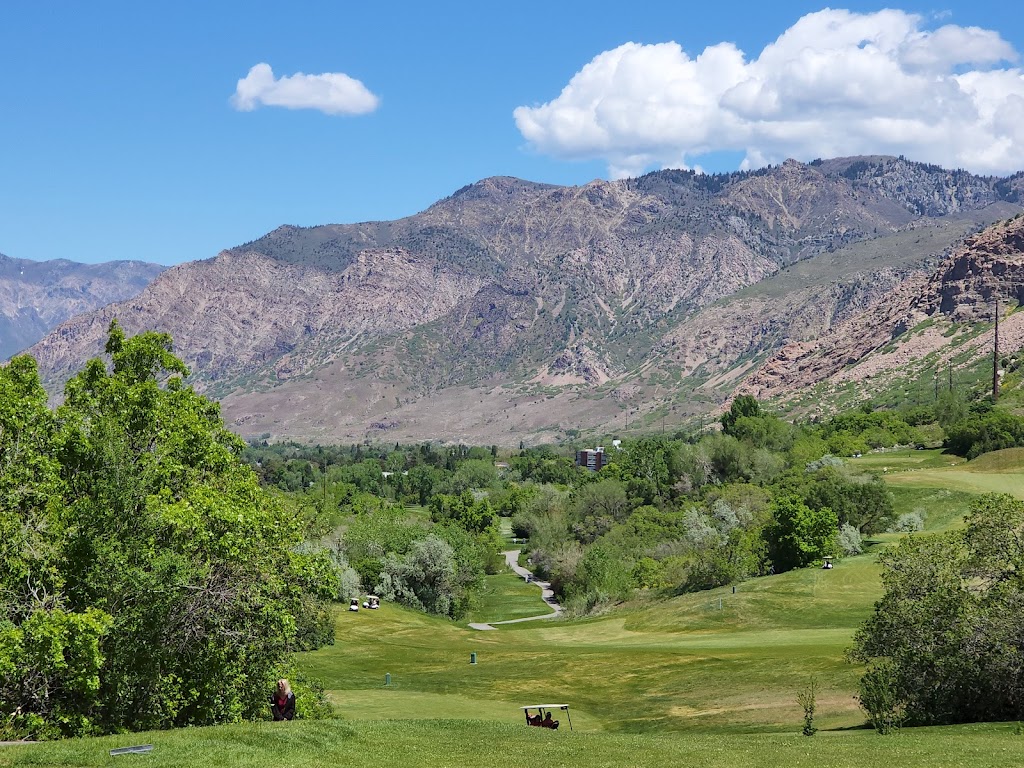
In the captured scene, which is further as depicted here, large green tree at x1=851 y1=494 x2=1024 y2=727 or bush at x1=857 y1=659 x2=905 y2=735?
large green tree at x1=851 y1=494 x2=1024 y2=727

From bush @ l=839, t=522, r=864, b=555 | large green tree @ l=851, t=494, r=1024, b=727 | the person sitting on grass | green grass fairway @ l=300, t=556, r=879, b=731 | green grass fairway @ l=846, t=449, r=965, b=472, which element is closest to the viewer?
the person sitting on grass

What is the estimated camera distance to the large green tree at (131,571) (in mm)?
29734

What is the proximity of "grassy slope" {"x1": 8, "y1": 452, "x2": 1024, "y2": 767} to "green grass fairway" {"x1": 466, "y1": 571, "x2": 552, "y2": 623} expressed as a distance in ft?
37.9

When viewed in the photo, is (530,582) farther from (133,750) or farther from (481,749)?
(133,750)

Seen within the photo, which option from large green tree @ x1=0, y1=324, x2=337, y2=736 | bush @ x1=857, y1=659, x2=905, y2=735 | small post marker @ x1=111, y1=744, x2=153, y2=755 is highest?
large green tree @ x1=0, y1=324, x2=337, y2=736

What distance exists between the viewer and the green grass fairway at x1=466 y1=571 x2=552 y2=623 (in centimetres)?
11369

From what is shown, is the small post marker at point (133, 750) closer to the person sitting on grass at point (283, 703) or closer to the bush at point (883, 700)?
the person sitting on grass at point (283, 703)

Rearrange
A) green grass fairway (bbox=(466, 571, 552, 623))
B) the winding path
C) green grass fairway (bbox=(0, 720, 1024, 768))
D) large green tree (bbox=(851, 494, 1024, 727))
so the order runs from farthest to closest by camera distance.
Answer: green grass fairway (bbox=(466, 571, 552, 623)) → the winding path → large green tree (bbox=(851, 494, 1024, 727)) → green grass fairway (bbox=(0, 720, 1024, 768))

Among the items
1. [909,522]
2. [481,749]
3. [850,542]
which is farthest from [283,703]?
[909,522]

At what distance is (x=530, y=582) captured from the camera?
458ft

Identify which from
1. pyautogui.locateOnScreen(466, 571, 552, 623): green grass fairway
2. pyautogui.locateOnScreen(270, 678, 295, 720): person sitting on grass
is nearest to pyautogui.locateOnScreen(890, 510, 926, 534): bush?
pyautogui.locateOnScreen(466, 571, 552, 623): green grass fairway

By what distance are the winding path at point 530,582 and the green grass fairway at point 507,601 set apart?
0.89 metres

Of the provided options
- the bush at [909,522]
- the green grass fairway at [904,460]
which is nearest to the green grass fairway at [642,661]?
the bush at [909,522]

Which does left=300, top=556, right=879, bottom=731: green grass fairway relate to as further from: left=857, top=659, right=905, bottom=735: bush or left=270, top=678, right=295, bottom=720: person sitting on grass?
left=270, top=678, right=295, bottom=720: person sitting on grass
